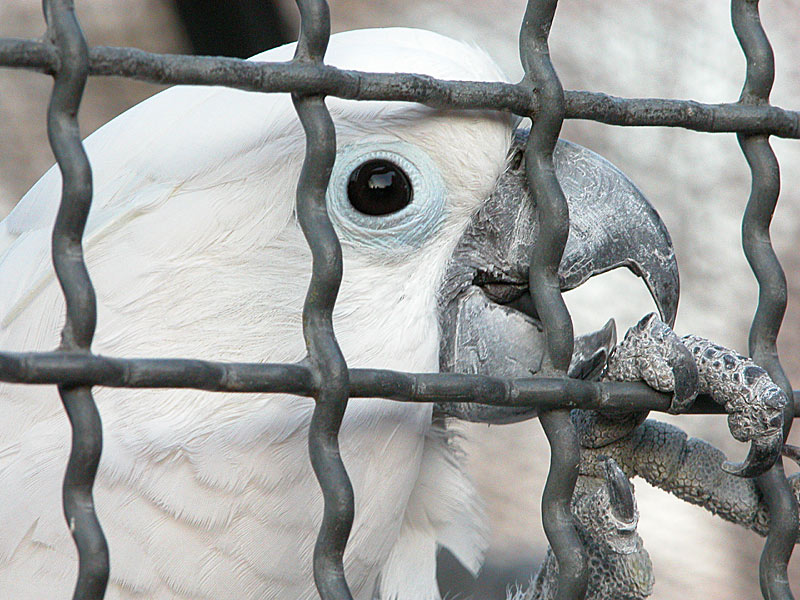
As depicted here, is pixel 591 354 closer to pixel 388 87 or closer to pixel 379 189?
pixel 379 189

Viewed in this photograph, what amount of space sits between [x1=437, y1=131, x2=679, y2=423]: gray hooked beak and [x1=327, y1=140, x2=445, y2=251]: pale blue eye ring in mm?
62

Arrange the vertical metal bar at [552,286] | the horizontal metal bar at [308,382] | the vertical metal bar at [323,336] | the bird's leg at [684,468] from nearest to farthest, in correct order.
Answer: the horizontal metal bar at [308,382] < the vertical metal bar at [323,336] < the vertical metal bar at [552,286] < the bird's leg at [684,468]

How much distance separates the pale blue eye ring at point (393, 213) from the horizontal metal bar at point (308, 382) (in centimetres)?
30

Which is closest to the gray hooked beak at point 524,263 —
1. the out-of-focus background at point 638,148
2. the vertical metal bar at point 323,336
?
the vertical metal bar at point 323,336

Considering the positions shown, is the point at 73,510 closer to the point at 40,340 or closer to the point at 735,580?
the point at 40,340

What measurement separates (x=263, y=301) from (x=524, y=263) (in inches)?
12.9

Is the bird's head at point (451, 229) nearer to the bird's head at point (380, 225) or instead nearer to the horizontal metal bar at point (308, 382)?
the bird's head at point (380, 225)

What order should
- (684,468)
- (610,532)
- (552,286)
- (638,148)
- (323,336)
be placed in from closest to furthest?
(323,336)
(552,286)
(610,532)
(684,468)
(638,148)

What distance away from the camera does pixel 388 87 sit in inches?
37.1

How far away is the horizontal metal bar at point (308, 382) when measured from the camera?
0.79 meters

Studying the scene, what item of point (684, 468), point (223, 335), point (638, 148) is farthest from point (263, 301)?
point (638, 148)

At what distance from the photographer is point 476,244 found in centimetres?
124

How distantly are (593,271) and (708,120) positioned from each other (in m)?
0.22

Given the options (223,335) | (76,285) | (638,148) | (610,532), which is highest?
(638,148)
